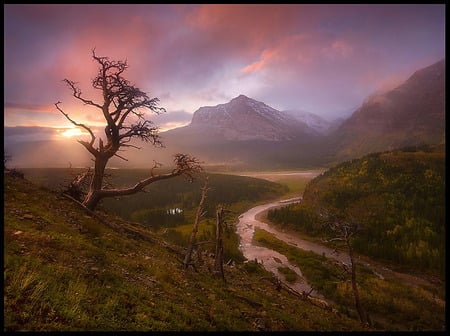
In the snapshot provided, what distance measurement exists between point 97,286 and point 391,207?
3228 inches

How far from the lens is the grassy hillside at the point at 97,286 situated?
838cm

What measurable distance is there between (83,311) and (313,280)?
42782 millimetres

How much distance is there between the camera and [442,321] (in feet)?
106

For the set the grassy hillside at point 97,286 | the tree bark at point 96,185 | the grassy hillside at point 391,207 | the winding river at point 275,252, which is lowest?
the winding river at point 275,252

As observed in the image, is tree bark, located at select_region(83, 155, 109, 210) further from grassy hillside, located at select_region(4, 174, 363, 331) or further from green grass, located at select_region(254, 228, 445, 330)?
green grass, located at select_region(254, 228, 445, 330)

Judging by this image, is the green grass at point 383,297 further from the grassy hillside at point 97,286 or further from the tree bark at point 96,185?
the tree bark at point 96,185

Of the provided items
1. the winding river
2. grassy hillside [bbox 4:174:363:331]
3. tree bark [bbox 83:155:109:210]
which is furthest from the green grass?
tree bark [bbox 83:155:109:210]

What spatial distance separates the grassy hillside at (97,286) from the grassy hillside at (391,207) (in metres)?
47.1

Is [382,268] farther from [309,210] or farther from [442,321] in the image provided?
[309,210]

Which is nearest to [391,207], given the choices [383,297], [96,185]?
[383,297]

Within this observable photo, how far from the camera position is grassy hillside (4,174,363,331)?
838 centimetres

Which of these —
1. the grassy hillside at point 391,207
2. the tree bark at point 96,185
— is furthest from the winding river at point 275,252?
the tree bark at point 96,185

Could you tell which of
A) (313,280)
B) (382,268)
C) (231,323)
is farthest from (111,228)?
(382,268)

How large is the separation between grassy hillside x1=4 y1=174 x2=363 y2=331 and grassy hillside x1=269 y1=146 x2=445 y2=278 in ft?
155
